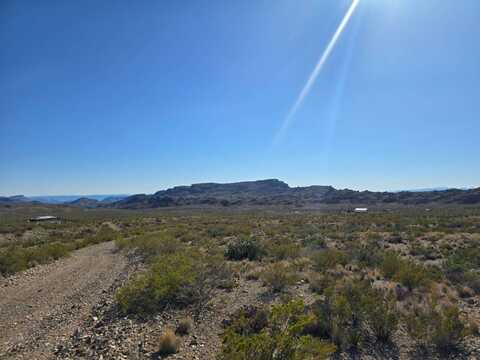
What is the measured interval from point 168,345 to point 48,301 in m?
6.00

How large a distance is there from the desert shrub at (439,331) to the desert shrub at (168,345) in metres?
5.16

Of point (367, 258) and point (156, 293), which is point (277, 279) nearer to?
point (156, 293)

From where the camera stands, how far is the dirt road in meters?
6.57

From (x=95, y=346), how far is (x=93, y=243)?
715 inches

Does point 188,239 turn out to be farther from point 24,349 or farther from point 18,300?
point 24,349

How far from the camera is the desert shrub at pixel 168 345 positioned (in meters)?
5.85

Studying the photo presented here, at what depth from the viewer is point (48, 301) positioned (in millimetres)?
9367

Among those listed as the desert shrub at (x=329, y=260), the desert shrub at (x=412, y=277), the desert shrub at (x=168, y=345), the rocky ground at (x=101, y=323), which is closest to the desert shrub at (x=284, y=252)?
the desert shrub at (x=329, y=260)

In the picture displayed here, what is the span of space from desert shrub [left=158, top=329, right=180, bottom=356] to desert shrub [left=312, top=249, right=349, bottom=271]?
7.52 metres

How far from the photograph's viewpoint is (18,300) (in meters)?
9.63

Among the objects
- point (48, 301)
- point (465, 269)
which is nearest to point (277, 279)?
point (465, 269)

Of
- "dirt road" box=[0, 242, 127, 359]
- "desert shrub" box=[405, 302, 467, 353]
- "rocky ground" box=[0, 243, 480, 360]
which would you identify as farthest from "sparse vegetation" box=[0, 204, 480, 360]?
"dirt road" box=[0, 242, 127, 359]

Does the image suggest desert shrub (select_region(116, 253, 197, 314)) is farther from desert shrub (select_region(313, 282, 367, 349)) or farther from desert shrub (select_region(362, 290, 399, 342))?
desert shrub (select_region(362, 290, 399, 342))

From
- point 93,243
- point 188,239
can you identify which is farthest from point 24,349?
point 93,243
